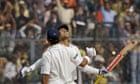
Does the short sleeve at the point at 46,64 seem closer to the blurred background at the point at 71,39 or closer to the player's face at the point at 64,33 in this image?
the player's face at the point at 64,33

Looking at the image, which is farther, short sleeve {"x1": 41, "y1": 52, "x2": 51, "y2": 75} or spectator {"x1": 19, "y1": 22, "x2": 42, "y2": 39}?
spectator {"x1": 19, "y1": 22, "x2": 42, "y2": 39}

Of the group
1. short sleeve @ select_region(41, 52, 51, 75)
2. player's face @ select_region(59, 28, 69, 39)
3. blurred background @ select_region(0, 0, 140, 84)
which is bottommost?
blurred background @ select_region(0, 0, 140, 84)

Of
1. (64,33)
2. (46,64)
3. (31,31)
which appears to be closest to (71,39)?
(31,31)

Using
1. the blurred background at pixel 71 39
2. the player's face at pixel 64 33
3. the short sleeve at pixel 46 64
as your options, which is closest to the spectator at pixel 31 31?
the blurred background at pixel 71 39

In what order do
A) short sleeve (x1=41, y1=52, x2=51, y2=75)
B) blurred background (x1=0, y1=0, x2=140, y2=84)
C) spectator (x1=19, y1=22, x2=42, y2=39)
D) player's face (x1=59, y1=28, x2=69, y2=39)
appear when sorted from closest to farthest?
short sleeve (x1=41, y1=52, x2=51, y2=75) → player's face (x1=59, y1=28, x2=69, y2=39) → blurred background (x1=0, y1=0, x2=140, y2=84) → spectator (x1=19, y1=22, x2=42, y2=39)

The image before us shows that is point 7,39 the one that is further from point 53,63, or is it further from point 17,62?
point 53,63

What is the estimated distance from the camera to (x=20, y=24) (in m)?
14.7

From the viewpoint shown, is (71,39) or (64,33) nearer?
(64,33)

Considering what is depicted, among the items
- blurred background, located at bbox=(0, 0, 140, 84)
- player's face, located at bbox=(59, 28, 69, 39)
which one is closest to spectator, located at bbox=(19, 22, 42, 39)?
blurred background, located at bbox=(0, 0, 140, 84)

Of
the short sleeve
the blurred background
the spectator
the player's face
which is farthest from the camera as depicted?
the spectator

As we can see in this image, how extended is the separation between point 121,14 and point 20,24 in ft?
9.56

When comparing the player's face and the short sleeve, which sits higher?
the player's face

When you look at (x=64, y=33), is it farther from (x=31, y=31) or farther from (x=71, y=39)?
(x=31, y=31)

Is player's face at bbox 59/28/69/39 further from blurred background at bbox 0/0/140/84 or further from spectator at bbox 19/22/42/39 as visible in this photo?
spectator at bbox 19/22/42/39
